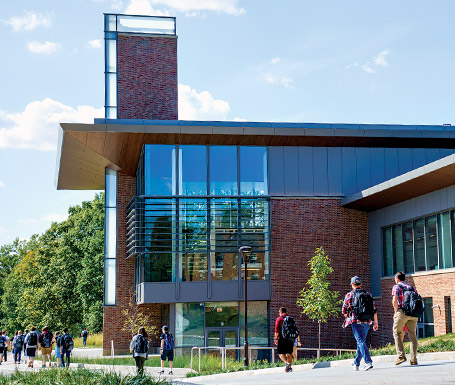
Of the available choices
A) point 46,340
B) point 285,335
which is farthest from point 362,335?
point 46,340

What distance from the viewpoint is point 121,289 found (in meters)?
36.4

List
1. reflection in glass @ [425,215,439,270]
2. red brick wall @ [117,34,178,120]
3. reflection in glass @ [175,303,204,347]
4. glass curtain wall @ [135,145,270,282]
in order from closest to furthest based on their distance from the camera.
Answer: reflection in glass @ [425,215,439,270] → reflection in glass @ [175,303,204,347] → glass curtain wall @ [135,145,270,282] → red brick wall @ [117,34,178,120]

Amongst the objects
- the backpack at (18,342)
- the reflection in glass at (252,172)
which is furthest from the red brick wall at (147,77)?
the backpack at (18,342)

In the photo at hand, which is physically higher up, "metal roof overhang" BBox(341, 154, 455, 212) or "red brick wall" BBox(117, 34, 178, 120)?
"red brick wall" BBox(117, 34, 178, 120)

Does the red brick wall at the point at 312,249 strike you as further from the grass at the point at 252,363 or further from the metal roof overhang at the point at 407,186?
the grass at the point at 252,363

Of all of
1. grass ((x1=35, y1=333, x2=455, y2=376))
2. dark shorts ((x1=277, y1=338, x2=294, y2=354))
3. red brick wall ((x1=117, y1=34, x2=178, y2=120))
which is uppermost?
red brick wall ((x1=117, y1=34, x2=178, y2=120))

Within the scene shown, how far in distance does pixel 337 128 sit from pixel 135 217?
9.53 metres

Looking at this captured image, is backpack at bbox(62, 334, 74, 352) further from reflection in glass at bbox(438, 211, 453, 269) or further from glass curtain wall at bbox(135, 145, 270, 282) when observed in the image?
reflection in glass at bbox(438, 211, 453, 269)

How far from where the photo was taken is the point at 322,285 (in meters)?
30.6

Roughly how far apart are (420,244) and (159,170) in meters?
11.2

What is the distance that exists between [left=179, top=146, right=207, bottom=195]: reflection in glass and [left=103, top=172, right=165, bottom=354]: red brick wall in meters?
5.76

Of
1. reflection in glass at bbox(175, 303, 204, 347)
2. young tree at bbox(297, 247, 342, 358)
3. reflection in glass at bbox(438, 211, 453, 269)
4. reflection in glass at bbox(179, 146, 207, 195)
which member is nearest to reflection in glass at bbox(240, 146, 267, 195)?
reflection in glass at bbox(179, 146, 207, 195)

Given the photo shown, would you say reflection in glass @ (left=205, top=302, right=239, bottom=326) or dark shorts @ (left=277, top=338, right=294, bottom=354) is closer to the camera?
dark shorts @ (left=277, top=338, right=294, bottom=354)

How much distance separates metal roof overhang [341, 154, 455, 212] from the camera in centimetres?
2453
